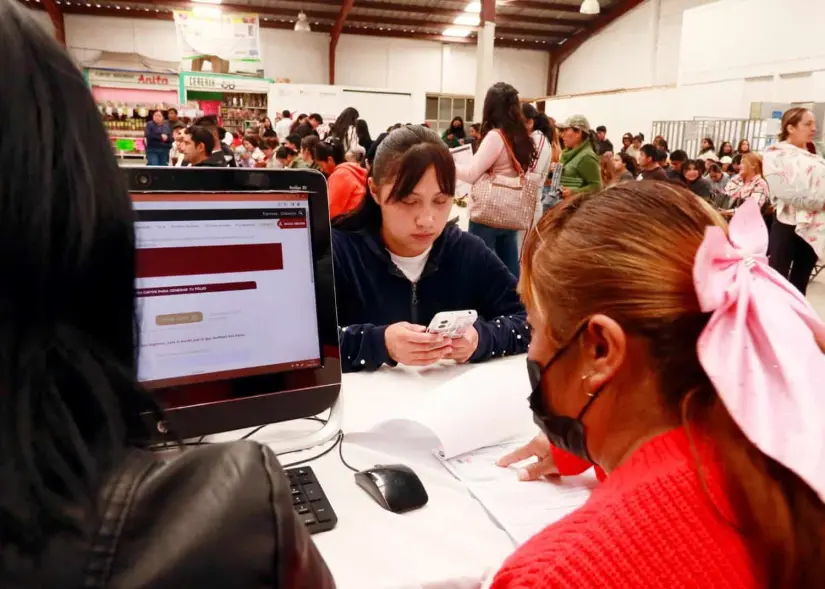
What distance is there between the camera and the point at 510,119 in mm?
3842

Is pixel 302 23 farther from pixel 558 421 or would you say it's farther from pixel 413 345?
pixel 558 421

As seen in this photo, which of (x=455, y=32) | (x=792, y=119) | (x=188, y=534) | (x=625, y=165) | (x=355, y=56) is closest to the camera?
(x=188, y=534)

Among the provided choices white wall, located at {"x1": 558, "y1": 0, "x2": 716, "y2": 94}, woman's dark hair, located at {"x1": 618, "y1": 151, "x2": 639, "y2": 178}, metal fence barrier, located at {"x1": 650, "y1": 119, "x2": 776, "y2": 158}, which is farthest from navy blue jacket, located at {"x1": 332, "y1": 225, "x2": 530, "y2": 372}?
white wall, located at {"x1": 558, "y1": 0, "x2": 716, "y2": 94}

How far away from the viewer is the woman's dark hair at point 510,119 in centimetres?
379

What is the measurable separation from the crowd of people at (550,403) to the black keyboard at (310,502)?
10.7 inches

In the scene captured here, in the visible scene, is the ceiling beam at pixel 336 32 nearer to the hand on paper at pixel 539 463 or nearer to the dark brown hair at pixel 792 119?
the dark brown hair at pixel 792 119

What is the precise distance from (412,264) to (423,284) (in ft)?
0.21

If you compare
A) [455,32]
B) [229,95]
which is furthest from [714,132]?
[229,95]

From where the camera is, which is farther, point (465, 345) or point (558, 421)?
point (465, 345)

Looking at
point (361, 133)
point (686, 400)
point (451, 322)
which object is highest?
point (361, 133)

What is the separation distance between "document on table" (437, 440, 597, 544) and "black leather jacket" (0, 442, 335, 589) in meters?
0.55

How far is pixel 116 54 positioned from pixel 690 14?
11.2 meters

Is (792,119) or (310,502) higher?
A: (792,119)

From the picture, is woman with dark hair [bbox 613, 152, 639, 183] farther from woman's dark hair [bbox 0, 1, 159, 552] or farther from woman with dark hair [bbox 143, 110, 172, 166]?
woman's dark hair [bbox 0, 1, 159, 552]
